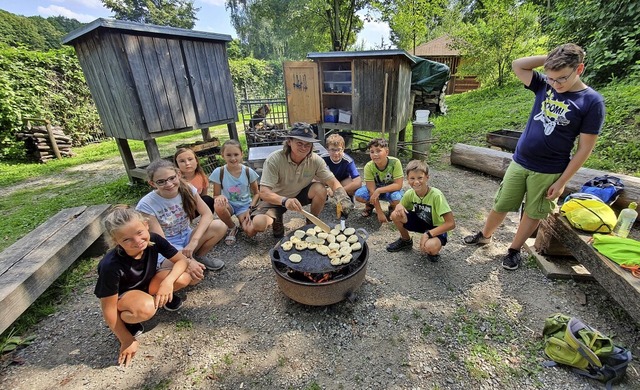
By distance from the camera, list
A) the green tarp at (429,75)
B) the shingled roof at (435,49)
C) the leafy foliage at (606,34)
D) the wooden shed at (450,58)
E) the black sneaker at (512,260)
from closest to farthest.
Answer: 1. the black sneaker at (512,260)
2. the leafy foliage at (606,34)
3. the green tarp at (429,75)
4. the wooden shed at (450,58)
5. the shingled roof at (435,49)

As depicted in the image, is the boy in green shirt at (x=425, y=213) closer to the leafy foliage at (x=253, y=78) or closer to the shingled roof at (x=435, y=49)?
the leafy foliage at (x=253, y=78)

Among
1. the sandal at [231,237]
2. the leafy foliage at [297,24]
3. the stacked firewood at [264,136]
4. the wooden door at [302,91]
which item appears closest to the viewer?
the sandal at [231,237]

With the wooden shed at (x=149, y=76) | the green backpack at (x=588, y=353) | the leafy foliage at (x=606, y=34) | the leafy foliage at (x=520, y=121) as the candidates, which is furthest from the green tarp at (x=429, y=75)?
the green backpack at (x=588, y=353)

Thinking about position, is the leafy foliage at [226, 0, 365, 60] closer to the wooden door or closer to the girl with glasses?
the wooden door

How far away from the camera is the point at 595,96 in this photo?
7.23 feet

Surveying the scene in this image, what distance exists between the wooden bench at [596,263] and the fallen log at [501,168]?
1658mm

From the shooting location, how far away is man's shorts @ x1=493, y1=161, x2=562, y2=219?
103 inches

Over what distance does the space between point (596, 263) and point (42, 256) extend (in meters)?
5.01

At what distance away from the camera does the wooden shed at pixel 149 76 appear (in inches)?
166

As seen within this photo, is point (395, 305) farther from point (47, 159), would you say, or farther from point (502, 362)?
point (47, 159)

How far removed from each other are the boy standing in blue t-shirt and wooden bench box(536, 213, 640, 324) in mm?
260

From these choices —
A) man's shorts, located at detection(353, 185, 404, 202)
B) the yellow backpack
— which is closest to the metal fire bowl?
man's shorts, located at detection(353, 185, 404, 202)

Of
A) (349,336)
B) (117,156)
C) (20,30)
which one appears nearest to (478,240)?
(349,336)

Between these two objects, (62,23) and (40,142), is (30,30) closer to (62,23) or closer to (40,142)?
(62,23)
